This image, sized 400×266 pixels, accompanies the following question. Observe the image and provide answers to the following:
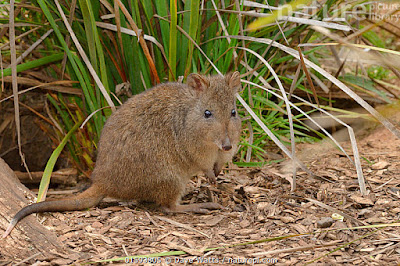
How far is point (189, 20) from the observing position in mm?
4422

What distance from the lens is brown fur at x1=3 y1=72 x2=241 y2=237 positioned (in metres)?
3.82

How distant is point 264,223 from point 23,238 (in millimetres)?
1819

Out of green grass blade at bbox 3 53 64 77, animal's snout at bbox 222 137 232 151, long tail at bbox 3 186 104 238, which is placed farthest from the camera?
green grass blade at bbox 3 53 64 77

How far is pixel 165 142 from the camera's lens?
393cm

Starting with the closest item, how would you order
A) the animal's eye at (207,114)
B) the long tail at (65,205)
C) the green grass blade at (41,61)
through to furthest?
the long tail at (65,205) → the animal's eye at (207,114) → the green grass blade at (41,61)

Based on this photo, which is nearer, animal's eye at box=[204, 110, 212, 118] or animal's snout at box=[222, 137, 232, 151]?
animal's snout at box=[222, 137, 232, 151]

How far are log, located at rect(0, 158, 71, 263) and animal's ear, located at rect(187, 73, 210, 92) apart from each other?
1.68 metres

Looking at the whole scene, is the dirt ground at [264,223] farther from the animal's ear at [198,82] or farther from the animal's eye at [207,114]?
the animal's ear at [198,82]

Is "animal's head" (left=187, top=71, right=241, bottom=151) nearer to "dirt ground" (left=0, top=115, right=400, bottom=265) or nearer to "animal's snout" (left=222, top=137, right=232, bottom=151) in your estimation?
"animal's snout" (left=222, top=137, right=232, bottom=151)

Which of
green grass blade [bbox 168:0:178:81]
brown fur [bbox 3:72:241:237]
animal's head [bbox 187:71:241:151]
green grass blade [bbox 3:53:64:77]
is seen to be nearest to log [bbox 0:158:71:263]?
brown fur [bbox 3:72:241:237]

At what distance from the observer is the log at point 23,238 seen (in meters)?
2.96

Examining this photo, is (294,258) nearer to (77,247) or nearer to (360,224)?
(360,224)

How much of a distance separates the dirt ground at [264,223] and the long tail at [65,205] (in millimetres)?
65

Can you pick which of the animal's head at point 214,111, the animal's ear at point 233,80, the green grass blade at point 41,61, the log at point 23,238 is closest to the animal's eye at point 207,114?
the animal's head at point 214,111
